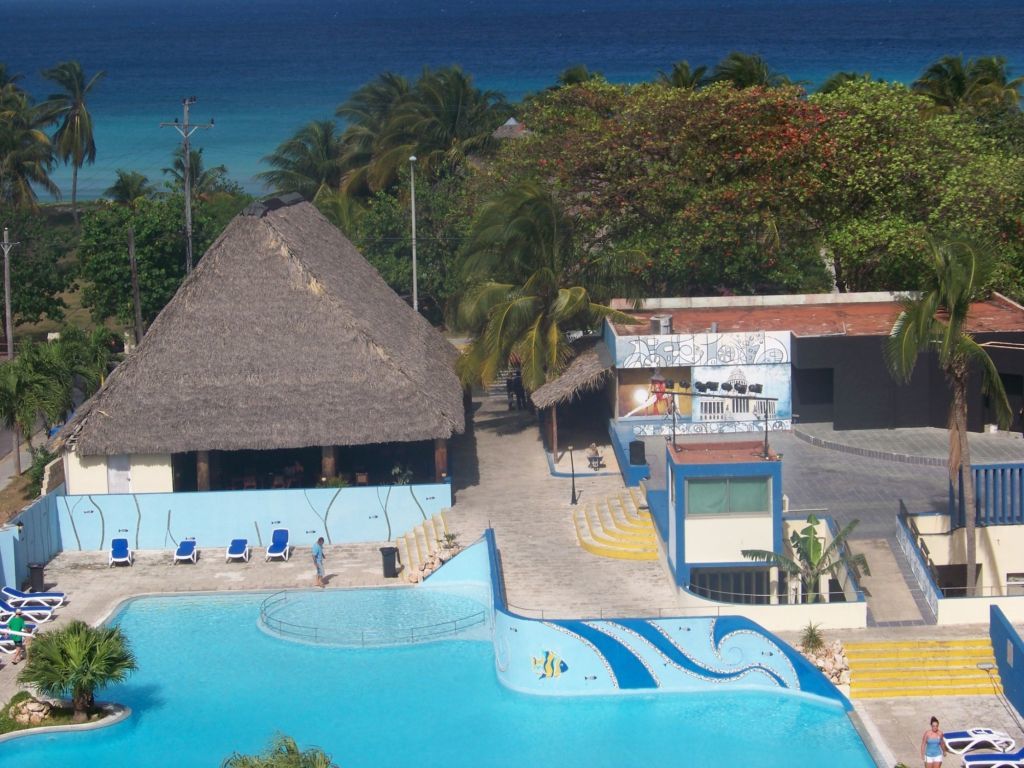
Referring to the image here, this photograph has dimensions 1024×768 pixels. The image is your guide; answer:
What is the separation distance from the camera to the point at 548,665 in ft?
92.3

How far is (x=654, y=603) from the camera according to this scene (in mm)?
30516

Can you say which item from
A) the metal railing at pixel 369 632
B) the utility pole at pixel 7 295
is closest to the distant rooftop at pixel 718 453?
the metal railing at pixel 369 632

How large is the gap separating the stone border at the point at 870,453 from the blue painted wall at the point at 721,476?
8177mm

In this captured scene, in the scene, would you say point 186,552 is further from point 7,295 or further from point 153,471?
point 7,295

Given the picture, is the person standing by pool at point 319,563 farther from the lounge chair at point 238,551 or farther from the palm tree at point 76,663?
the palm tree at point 76,663

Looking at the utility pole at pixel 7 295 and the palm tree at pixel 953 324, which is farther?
the utility pole at pixel 7 295

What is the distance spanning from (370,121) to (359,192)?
756 cm

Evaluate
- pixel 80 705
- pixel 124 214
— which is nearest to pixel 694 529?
pixel 80 705

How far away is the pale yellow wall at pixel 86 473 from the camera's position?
36.5 metres

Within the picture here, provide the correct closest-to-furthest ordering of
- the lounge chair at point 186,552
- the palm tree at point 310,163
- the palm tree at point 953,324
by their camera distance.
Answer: the palm tree at point 953,324 < the lounge chair at point 186,552 < the palm tree at point 310,163

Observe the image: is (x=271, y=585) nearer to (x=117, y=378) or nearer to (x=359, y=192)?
(x=117, y=378)

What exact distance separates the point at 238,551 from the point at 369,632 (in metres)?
5.72

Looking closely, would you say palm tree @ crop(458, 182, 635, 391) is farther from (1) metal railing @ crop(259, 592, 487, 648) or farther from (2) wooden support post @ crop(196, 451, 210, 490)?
(1) metal railing @ crop(259, 592, 487, 648)

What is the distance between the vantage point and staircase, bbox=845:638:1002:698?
89.6 ft
